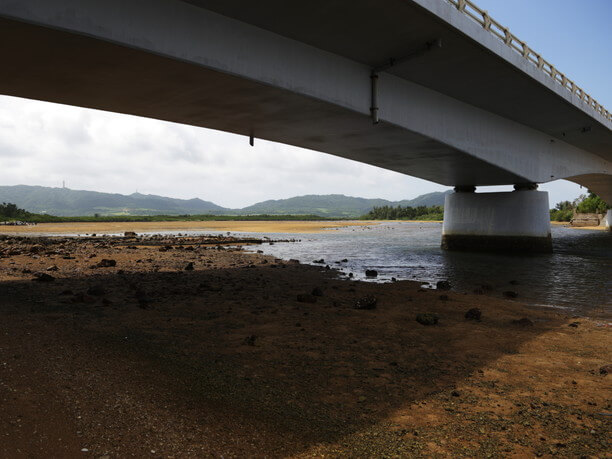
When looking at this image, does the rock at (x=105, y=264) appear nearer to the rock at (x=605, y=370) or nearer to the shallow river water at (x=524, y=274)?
the shallow river water at (x=524, y=274)

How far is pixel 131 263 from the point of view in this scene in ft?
57.0

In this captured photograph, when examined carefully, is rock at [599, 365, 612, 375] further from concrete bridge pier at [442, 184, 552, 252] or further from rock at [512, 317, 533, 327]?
concrete bridge pier at [442, 184, 552, 252]

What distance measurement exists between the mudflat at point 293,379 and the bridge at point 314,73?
599 cm

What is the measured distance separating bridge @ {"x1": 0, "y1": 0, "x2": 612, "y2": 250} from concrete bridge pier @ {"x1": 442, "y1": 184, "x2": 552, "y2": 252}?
175 inches

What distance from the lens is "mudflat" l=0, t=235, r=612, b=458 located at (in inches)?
139

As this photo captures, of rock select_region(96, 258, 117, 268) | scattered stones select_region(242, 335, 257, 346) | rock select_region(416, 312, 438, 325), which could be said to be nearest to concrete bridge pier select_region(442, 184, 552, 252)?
rock select_region(416, 312, 438, 325)

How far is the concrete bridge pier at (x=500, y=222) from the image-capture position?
86.5ft

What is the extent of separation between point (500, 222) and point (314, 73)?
2072 centimetres

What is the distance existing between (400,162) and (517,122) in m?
7.59

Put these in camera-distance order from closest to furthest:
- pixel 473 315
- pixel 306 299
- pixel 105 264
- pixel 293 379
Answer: pixel 293 379 → pixel 473 315 → pixel 306 299 → pixel 105 264

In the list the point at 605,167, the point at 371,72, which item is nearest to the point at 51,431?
the point at 371,72

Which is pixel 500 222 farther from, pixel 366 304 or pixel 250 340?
pixel 250 340

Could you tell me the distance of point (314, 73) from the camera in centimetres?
1305

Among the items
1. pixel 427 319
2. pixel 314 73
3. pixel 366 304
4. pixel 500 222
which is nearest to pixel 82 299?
pixel 366 304
